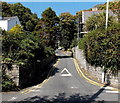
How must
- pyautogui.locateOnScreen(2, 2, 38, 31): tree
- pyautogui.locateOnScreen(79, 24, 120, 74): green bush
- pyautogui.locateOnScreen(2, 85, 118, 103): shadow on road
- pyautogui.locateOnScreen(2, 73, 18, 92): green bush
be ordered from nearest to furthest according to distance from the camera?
pyautogui.locateOnScreen(2, 85, 118, 103): shadow on road → pyautogui.locateOnScreen(2, 73, 18, 92): green bush → pyautogui.locateOnScreen(79, 24, 120, 74): green bush → pyautogui.locateOnScreen(2, 2, 38, 31): tree

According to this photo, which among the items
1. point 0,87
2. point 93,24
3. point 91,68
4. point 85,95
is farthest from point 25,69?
point 93,24

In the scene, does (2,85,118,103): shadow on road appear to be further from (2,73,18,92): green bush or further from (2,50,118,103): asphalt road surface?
(2,73,18,92): green bush

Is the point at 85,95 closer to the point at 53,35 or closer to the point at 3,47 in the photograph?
the point at 3,47

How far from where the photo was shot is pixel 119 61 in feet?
33.1

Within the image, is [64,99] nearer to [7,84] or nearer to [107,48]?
[7,84]

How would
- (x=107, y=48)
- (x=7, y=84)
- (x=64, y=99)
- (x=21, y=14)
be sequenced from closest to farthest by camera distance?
(x=64, y=99)
(x=7, y=84)
(x=107, y=48)
(x=21, y=14)

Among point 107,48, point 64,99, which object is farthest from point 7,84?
point 107,48

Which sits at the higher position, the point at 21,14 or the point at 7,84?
the point at 21,14

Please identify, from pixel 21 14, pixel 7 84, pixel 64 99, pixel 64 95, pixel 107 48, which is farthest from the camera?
pixel 21 14

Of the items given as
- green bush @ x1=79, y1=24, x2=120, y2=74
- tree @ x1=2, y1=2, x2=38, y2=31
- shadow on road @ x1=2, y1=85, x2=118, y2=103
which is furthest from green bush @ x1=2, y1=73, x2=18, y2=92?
tree @ x1=2, y1=2, x2=38, y2=31

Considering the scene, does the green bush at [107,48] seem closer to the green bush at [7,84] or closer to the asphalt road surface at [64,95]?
the asphalt road surface at [64,95]

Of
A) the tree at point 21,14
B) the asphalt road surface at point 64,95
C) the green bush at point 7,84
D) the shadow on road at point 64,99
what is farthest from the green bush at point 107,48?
the tree at point 21,14

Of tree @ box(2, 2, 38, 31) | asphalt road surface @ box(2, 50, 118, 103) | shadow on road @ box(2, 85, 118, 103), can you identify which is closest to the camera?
shadow on road @ box(2, 85, 118, 103)

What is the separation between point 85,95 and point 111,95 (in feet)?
4.92
